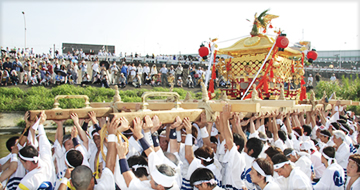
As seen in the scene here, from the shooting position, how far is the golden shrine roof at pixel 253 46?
7.32m

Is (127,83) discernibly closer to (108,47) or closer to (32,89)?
(32,89)

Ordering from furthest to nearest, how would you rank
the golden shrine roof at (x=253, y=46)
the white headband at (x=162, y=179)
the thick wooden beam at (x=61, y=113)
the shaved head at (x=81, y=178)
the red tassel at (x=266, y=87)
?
the golden shrine roof at (x=253, y=46), the red tassel at (x=266, y=87), the thick wooden beam at (x=61, y=113), the shaved head at (x=81, y=178), the white headband at (x=162, y=179)

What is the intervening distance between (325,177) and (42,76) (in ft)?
52.7

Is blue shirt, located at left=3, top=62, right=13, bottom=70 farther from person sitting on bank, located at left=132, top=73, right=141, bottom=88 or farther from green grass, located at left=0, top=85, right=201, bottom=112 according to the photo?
person sitting on bank, located at left=132, top=73, right=141, bottom=88

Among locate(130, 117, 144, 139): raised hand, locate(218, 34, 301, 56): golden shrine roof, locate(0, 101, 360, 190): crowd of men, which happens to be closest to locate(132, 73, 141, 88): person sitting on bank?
locate(218, 34, 301, 56): golden shrine roof

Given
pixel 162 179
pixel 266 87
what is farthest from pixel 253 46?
pixel 162 179

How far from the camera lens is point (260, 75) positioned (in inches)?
287

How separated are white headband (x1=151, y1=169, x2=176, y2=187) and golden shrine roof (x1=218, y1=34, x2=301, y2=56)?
18.6 ft

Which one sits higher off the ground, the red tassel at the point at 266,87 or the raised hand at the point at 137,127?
the red tassel at the point at 266,87

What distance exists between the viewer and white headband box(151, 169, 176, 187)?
98.1 inches

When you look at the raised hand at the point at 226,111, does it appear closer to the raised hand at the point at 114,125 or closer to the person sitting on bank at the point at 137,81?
the raised hand at the point at 114,125

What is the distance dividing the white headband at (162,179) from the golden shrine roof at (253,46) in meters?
5.67

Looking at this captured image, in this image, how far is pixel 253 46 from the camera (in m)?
7.46

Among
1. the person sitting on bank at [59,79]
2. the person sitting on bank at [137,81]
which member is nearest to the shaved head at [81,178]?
the person sitting on bank at [59,79]
